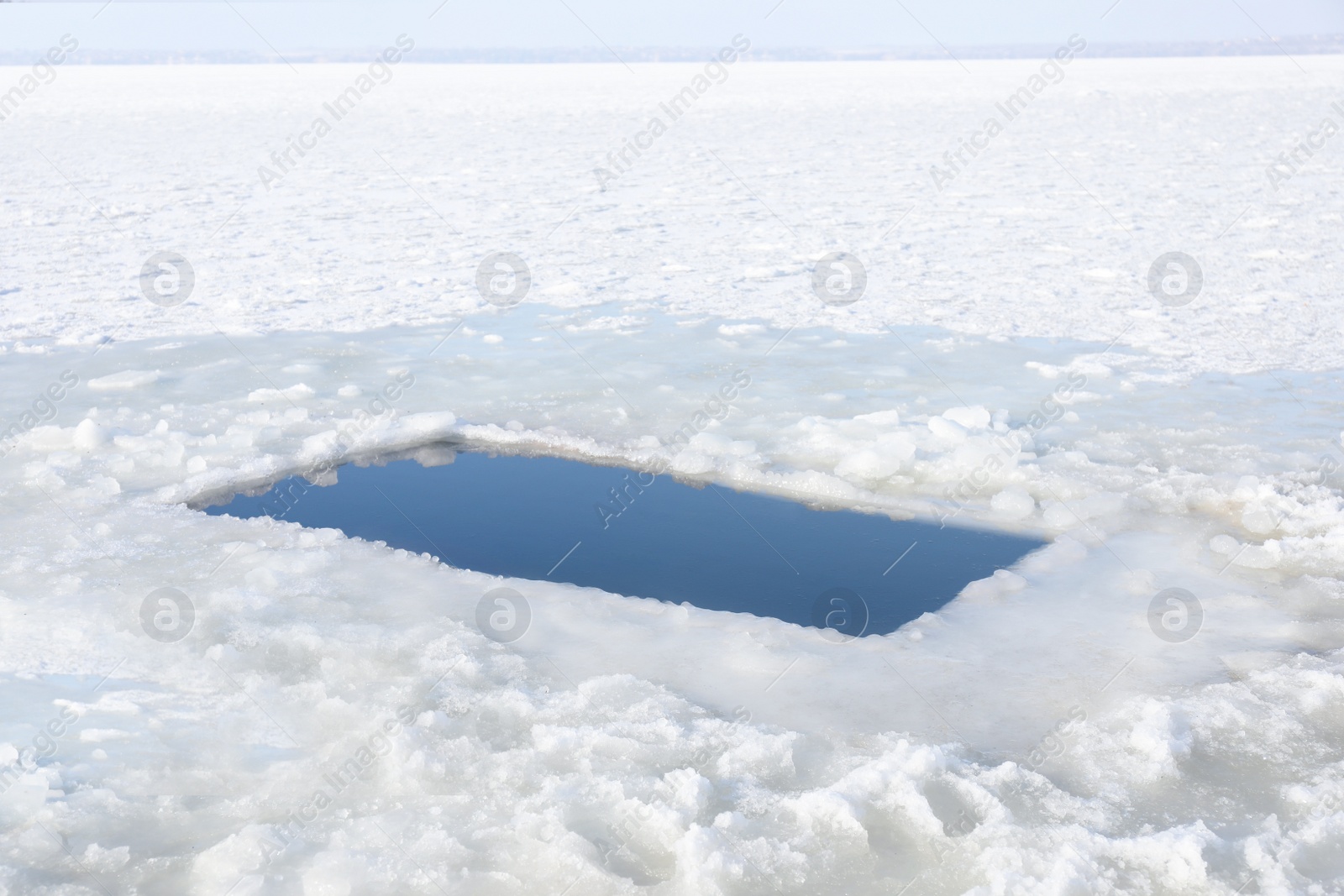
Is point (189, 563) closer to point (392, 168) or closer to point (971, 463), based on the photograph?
point (971, 463)

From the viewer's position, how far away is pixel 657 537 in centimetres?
448

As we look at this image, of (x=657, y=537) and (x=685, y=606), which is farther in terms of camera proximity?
(x=657, y=537)

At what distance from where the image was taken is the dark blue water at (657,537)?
13.3 ft

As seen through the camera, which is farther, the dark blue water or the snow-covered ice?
the dark blue water

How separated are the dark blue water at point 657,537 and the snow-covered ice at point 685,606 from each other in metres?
0.16

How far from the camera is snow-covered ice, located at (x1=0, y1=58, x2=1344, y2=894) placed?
2.79 meters

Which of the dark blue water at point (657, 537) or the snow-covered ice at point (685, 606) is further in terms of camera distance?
the dark blue water at point (657, 537)

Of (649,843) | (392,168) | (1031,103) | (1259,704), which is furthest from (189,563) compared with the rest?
(1031,103)

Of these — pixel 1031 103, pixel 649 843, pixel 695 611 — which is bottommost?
pixel 649 843

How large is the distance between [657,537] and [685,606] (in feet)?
2.08

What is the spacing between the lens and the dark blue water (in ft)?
13.3

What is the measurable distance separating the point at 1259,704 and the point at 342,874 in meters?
2.74

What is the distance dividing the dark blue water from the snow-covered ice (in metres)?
0.16

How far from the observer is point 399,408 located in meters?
5.81
